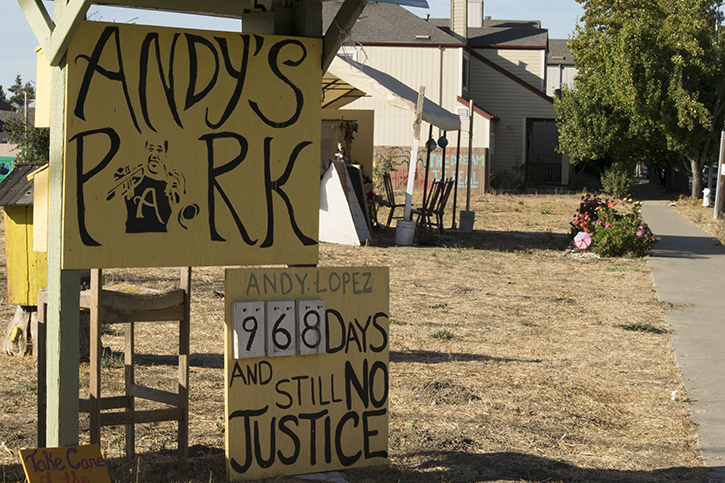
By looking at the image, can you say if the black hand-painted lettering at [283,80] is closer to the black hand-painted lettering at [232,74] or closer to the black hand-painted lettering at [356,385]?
the black hand-painted lettering at [232,74]

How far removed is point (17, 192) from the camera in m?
5.05

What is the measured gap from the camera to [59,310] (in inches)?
123

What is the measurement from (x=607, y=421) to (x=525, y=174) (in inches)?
1106

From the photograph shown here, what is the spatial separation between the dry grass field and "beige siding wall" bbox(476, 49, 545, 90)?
25630 millimetres

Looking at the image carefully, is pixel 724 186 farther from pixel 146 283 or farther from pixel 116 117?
pixel 116 117

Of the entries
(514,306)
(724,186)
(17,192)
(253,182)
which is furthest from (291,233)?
(724,186)

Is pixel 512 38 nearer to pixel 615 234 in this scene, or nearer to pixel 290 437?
pixel 615 234

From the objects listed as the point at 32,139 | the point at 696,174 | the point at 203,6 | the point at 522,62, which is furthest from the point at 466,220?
the point at 522,62

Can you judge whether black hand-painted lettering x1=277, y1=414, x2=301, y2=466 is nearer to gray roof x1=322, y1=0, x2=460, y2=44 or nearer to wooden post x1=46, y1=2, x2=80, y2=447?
wooden post x1=46, y1=2, x2=80, y2=447

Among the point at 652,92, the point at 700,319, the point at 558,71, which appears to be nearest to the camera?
the point at 700,319

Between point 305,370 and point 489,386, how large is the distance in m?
2.21

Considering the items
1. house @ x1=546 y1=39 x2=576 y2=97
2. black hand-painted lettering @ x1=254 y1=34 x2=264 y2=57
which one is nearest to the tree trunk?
house @ x1=546 y1=39 x2=576 y2=97

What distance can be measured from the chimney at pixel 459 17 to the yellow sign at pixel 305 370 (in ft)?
94.8

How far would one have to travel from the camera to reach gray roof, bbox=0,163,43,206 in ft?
16.4
